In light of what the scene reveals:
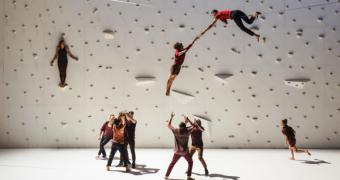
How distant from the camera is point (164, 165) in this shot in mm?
7324

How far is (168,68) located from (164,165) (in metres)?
3.12

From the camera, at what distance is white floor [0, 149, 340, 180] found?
6266mm

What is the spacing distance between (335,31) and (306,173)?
15.6 ft

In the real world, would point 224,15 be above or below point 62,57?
below

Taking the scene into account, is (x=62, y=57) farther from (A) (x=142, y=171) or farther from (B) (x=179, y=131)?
(B) (x=179, y=131)

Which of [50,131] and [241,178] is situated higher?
[50,131]

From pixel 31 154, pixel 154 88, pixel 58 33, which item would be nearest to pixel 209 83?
pixel 154 88

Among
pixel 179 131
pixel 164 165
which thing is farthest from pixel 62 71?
pixel 179 131

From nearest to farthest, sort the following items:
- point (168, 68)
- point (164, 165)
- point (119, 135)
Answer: point (119, 135) → point (164, 165) → point (168, 68)

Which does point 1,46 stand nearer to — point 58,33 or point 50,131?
point 58,33

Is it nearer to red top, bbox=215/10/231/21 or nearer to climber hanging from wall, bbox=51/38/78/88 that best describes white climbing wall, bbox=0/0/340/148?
climber hanging from wall, bbox=51/38/78/88

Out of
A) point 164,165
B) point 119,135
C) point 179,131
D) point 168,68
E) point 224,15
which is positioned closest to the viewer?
point 224,15

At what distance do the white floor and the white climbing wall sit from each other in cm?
81

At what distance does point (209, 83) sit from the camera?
9.43m
